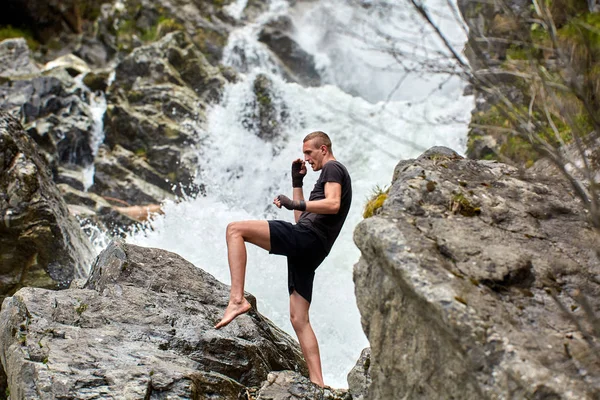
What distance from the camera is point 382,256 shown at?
10.4 ft

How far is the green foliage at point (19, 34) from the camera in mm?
24225

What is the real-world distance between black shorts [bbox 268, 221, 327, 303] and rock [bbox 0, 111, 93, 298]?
365 centimetres

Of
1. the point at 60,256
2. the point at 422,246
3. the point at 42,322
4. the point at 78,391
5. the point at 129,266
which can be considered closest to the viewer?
the point at 422,246

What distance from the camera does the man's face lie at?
498 cm

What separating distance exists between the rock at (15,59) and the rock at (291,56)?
825 centimetres

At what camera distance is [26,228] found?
6.97 m

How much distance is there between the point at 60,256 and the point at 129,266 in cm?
239

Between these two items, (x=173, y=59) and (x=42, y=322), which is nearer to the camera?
(x=42, y=322)

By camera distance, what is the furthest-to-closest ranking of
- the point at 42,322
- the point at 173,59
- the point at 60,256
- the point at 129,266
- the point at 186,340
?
the point at 173,59 → the point at 60,256 → the point at 129,266 → the point at 186,340 → the point at 42,322

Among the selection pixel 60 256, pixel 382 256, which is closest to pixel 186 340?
pixel 382 256

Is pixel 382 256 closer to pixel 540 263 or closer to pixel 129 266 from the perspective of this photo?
pixel 540 263

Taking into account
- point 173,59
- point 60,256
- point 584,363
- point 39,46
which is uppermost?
point 39,46

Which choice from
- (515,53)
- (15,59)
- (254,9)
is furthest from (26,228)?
(254,9)

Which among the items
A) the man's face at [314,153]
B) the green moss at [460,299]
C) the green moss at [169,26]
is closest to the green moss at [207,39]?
the green moss at [169,26]
